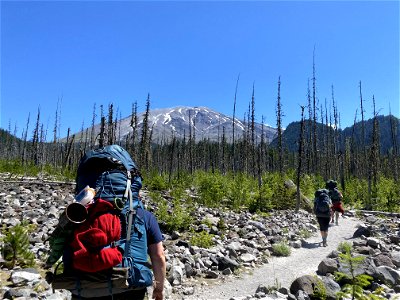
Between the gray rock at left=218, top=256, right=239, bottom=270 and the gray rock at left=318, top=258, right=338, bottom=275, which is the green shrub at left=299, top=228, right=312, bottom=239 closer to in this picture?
the gray rock at left=318, top=258, right=338, bottom=275

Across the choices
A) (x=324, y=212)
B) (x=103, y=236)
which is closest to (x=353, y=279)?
(x=103, y=236)

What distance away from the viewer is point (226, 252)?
364 inches

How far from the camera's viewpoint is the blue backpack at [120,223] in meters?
2.38

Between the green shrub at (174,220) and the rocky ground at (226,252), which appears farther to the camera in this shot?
the green shrub at (174,220)

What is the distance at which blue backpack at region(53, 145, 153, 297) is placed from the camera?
2385 mm

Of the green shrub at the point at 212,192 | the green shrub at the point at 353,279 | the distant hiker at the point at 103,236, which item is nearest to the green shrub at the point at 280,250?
the green shrub at the point at 353,279

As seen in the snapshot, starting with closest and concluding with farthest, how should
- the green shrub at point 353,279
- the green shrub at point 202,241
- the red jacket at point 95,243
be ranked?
the red jacket at point 95,243 < the green shrub at point 353,279 < the green shrub at point 202,241

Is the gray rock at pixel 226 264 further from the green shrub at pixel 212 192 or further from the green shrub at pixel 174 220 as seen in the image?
the green shrub at pixel 212 192

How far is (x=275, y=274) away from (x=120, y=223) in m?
6.84

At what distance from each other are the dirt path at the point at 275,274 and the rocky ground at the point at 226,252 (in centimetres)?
5

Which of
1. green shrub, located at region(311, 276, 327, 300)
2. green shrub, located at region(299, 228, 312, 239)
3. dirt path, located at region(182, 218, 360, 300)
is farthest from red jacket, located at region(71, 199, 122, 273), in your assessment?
green shrub, located at region(299, 228, 312, 239)

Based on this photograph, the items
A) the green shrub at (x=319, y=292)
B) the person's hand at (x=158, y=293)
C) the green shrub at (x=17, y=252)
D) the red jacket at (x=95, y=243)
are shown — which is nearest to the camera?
the red jacket at (x=95, y=243)

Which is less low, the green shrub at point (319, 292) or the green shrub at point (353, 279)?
the green shrub at point (353, 279)

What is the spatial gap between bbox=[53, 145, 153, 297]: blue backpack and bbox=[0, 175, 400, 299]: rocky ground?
1743mm
